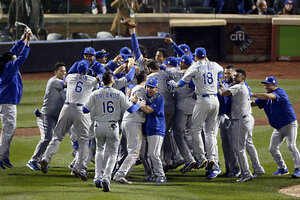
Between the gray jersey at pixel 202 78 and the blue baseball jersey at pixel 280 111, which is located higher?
the gray jersey at pixel 202 78

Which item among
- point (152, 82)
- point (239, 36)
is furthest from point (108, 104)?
point (239, 36)

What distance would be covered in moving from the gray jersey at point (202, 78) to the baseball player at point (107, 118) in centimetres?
130

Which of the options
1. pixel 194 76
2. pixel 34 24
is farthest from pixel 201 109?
pixel 34 24

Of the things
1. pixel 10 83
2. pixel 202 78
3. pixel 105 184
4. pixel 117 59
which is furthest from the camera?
pixel 117 59

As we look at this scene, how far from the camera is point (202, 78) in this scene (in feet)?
32.8

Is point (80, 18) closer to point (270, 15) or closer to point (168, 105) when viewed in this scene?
point (270, 15)

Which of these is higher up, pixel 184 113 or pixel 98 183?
pixel 184 113

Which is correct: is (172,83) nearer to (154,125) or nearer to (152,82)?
(152,82)

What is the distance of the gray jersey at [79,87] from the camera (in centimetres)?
980

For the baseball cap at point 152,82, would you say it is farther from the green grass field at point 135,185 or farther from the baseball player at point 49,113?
the baseball player at point 49,113

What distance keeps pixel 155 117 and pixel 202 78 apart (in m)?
1.02

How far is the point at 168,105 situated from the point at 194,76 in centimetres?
75

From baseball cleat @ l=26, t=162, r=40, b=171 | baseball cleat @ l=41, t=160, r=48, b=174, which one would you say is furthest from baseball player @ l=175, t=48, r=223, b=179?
baseball cleat @ l=26, t=162, r=40, b=171

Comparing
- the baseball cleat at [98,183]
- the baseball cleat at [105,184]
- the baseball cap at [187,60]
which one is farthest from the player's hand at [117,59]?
the baseball cleat at [105,184]
